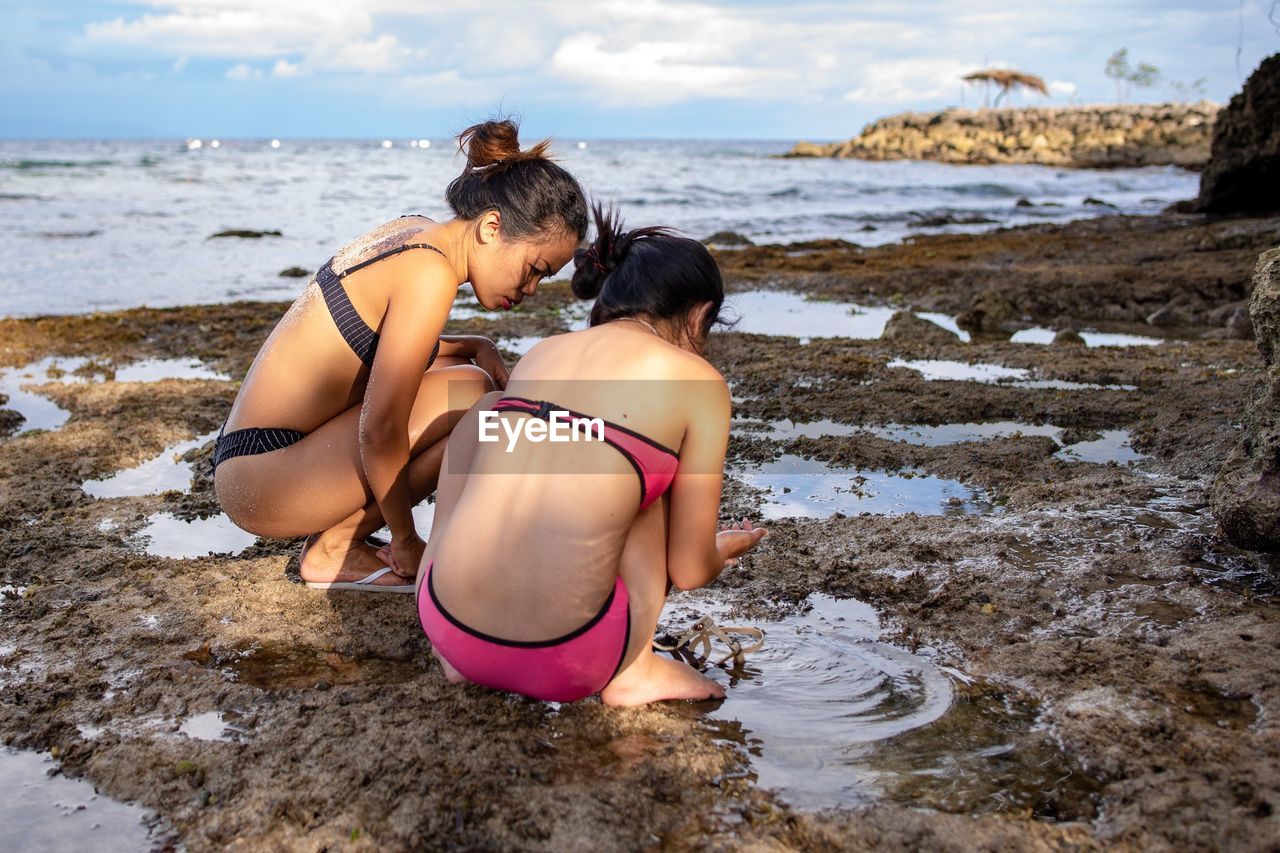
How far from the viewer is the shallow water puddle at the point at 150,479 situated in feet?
13.7

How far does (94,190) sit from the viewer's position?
23234mm

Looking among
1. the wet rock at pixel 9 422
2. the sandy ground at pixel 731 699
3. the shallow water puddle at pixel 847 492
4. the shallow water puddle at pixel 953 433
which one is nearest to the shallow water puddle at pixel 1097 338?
the sandy ground at pixel 731 699

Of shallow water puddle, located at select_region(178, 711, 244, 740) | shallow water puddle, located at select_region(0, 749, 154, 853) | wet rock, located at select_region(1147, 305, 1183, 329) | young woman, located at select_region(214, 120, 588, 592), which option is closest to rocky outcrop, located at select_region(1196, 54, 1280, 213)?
wet rock, located at select_region(1147, 305, 1183, 329)

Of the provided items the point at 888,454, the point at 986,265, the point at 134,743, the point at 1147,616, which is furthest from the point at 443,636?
the point at 986,265

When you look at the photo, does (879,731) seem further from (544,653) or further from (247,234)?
(247,234)

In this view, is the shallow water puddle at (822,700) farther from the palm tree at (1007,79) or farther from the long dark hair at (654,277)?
the palm tree at (1007,79)

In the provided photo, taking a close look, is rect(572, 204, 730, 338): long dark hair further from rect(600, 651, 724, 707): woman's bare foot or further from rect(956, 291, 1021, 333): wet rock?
rect(956, 291, 1021, 333): wet rock

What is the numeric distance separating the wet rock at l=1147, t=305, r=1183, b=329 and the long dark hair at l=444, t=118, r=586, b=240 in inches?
255

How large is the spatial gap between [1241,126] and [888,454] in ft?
44.9

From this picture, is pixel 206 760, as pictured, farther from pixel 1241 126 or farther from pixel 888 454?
pixel 1241 126

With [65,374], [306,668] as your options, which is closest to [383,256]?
[306,668]

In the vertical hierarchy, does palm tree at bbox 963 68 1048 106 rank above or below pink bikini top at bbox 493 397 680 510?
above

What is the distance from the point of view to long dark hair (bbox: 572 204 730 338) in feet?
7.57

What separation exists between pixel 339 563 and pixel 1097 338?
240 inches
